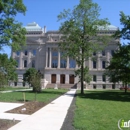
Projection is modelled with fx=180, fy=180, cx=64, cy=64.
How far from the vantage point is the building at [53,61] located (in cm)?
6002

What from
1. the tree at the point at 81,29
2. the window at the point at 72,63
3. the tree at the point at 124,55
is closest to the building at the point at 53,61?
the window at the point at 72,63

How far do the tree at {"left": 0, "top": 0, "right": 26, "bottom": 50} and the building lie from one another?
34.2m

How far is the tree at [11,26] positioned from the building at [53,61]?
34201mm

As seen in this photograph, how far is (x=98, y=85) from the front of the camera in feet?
195

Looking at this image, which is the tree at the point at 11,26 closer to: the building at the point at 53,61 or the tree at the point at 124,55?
the tree at the point at 124,55

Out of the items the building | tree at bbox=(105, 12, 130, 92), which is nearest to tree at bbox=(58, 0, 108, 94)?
tree at bbox=(105, 12, 130, 92)

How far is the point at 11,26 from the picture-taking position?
2250 centimetres

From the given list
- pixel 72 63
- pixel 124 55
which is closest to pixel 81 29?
pixel 124 55

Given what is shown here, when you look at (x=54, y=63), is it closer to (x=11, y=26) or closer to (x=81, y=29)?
(x=81, y=29)

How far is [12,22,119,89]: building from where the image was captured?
60022 mm

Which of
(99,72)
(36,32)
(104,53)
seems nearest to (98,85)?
(99,72)

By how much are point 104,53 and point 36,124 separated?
56.0 meters

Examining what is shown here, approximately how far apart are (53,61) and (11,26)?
4007 cm

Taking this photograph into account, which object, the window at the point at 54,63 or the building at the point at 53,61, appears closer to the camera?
the building at the point at 53,61
